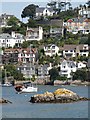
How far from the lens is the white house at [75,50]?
43.2 m

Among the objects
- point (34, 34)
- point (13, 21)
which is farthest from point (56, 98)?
point (13, 21)

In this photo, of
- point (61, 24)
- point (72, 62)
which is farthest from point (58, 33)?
point (72, 62)

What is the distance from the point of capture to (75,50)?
1704 inches

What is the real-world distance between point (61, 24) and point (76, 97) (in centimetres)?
2565

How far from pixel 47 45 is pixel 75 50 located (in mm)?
1506

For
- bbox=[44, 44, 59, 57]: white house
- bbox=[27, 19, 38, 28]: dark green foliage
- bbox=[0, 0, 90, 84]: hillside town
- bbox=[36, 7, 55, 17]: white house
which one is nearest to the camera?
bbox=[0, 0, 90, 84]: hillside town

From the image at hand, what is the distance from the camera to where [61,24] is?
5056 centimetres

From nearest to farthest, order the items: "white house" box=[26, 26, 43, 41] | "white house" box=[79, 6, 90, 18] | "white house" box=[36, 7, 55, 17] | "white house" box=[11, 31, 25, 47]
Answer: "white house" box=[11, 31, 25, 47], "white house" box=[26, 26, 43, 41], "white house" box=[36, 7, 55, 17], "white house" box=[79, 6, 90, 18]

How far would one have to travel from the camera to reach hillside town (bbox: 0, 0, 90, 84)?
3962 centimetres

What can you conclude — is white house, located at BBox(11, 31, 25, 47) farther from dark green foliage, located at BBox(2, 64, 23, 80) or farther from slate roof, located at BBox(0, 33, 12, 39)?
dark green foliage, located at BBox(2, 64, 23, 80)

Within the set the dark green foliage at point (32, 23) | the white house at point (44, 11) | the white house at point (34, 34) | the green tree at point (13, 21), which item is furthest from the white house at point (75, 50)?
the white house at point (44, 11)

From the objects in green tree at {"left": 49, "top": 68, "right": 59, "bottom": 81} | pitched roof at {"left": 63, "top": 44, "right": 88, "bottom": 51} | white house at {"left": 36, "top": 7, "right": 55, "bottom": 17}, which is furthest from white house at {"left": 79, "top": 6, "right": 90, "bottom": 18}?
green tree at {"left": 49, "top": 68, "right": 59, "bottom": 81}

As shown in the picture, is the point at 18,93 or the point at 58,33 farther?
the point at 58,33

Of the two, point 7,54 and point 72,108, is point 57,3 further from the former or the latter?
point 72,108
